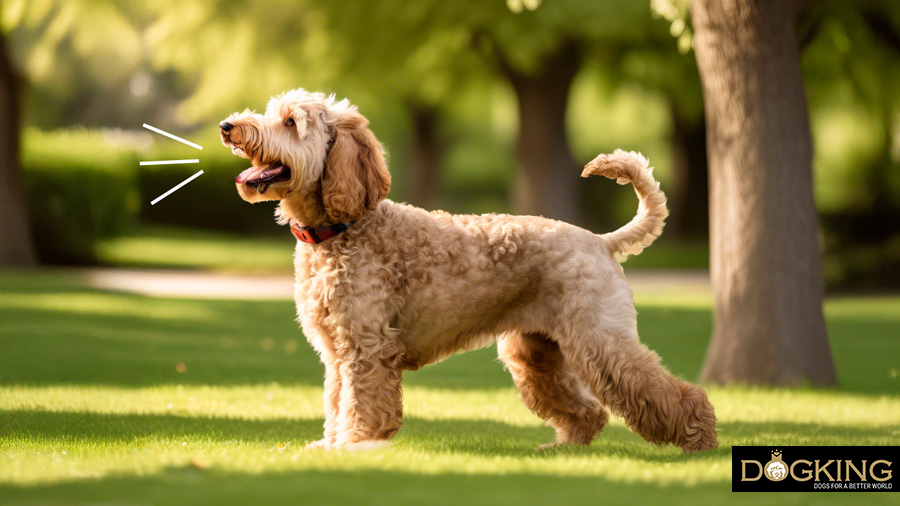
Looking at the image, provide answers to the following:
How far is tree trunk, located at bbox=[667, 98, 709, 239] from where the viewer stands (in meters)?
27.9

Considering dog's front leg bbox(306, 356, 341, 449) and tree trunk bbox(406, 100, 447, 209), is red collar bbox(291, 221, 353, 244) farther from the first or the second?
tree trunk bbox(406, 100, 447, 209)

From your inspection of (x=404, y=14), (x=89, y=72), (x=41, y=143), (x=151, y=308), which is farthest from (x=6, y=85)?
(x=89, y=72)

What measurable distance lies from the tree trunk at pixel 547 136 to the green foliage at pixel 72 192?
8.12 m

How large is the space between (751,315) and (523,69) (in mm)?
11608

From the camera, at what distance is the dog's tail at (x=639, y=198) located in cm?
614

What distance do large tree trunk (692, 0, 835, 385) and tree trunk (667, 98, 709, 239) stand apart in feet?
57.2

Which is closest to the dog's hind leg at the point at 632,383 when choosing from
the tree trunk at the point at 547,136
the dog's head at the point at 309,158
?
the dog's head at the point at 309,158

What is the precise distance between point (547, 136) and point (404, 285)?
51.4 ft

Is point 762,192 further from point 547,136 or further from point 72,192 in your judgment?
point 72,192

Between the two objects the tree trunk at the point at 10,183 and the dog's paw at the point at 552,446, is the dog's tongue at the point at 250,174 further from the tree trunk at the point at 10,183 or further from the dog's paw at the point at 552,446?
the tree trunk at the point at 10,183

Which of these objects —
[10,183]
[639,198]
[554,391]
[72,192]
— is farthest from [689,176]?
[554,391]

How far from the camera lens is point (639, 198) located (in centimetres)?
623

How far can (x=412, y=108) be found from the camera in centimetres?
3139

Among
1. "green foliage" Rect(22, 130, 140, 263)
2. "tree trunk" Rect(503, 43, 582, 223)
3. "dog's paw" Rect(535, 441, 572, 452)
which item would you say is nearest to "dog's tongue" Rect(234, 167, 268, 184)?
"dog's paw" Rect(535, 441, 572, 452)
